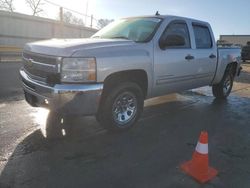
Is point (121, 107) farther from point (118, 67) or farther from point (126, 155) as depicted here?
point (126, 155)

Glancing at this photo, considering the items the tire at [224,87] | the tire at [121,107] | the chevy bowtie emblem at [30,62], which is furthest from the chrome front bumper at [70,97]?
the tire at [224,87]

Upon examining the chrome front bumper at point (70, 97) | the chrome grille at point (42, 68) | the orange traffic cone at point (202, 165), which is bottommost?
the orange traffic cone at point (202, 165)

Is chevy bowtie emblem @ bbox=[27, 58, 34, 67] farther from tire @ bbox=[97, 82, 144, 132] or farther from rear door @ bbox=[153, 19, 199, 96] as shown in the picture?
rear door @ bbox=[153, 19, 199, 96]

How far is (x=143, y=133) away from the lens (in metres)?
5.24

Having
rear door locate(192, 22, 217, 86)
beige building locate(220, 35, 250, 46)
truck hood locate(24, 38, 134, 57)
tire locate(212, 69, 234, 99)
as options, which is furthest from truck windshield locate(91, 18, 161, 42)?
beige building locate(220, 35, 250, 46)

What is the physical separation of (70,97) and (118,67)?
3.00 feet

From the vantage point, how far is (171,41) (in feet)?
18.8

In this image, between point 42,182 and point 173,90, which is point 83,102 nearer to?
point 42,182

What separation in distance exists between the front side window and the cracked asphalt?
4.86 ft

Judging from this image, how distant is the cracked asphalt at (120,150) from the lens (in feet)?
11.7

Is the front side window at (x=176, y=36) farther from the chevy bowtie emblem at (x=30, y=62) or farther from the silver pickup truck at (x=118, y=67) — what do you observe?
the chevy bowtie emblem at (x=30, y=62)

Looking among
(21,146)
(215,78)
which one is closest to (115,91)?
(21,146)

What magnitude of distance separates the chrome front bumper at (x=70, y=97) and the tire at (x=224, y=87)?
15.9ft

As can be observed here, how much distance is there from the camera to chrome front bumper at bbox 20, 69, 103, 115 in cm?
433
